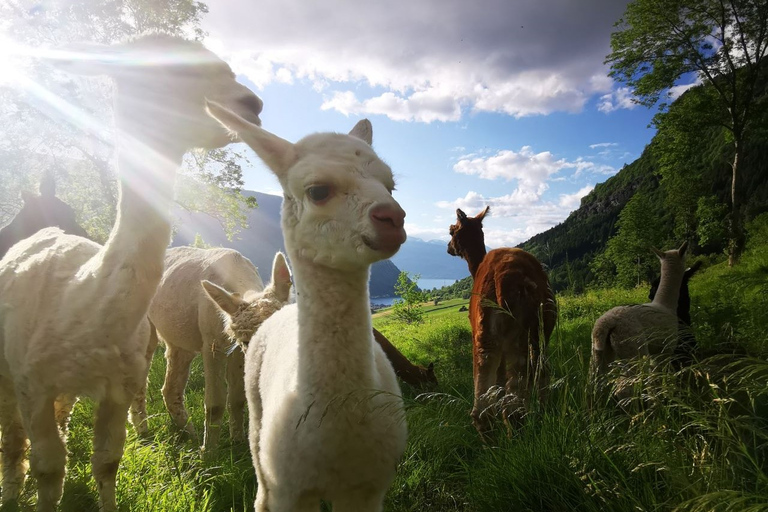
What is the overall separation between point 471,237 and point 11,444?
17.6 ft

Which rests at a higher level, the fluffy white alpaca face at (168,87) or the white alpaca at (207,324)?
the fluffy white alpaca face at (168,87)

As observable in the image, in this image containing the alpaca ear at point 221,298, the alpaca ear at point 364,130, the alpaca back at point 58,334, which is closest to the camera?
the alpaca back at point 58,334

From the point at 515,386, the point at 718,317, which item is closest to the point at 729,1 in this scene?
the point at 718,317

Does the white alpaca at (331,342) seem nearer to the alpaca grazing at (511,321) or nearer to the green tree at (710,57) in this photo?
the alpaca grazing at (511,321)

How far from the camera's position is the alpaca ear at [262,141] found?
2.19 metres

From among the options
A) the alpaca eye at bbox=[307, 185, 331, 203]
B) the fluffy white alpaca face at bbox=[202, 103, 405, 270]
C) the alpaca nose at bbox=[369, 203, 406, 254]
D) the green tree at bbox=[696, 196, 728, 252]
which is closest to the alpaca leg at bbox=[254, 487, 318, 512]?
the fluffy white alpaca face at bbox=[202, 103, 405, 270]

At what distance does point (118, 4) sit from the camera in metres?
15.0

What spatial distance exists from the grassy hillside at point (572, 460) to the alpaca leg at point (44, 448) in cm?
46

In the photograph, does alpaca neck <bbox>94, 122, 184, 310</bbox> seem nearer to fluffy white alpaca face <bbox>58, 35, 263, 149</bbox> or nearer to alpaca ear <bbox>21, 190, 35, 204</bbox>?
fluffy white alpaca face <bbox>58, 35, 263, 149</bbox>

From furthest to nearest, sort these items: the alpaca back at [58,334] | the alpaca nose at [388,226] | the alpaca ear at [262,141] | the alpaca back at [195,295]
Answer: the alpaca back at [195,295]
the alpaca back at [58,334]
the alpaca ear at [262,141]
the alpaca nose at [388,226]

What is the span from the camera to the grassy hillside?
183cm

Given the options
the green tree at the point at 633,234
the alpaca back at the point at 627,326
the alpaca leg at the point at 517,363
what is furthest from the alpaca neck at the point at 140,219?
the green tree at the point at 633,234

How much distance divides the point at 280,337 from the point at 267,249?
85785 millimetres

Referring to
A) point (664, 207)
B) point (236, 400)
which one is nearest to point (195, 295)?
point (236, 400)
